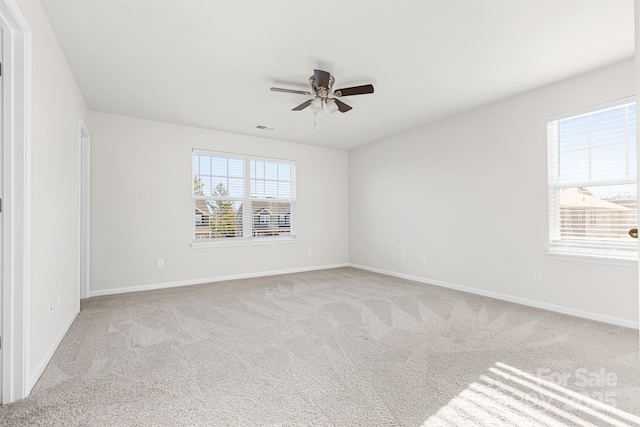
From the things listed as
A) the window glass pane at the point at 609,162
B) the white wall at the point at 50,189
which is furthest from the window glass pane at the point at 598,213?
the white wall at the point at 50,189

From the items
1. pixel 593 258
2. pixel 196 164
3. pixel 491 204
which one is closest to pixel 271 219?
pixel 196 164

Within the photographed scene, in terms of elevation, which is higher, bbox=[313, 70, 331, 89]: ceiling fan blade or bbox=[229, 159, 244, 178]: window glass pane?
bbox=[313, 70, 331, 89]: ceiling fan blade

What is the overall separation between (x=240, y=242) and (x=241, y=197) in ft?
2.57

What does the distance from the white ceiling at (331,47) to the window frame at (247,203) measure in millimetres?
1372

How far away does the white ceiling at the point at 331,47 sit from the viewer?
7.23ft

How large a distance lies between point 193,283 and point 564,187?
512 cm

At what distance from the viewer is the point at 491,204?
4027 mm

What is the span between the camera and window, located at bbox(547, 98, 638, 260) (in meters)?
2.99

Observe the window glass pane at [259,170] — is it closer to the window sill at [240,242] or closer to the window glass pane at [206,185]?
the window glass pane at [206,185]

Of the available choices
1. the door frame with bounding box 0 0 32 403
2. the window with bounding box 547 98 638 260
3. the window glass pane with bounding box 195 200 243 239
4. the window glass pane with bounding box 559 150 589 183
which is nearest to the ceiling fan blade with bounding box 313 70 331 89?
the door frame with bounding box 0 0 32 403

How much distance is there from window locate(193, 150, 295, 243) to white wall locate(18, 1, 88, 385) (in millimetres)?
1912

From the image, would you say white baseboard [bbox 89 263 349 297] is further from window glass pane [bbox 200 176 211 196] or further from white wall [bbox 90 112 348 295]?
window glass pane [bbox 200 176 211 196]

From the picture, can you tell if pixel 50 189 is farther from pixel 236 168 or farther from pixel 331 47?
pixel 236 168

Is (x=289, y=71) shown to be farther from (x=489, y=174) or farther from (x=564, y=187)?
(x=564, y=187)
